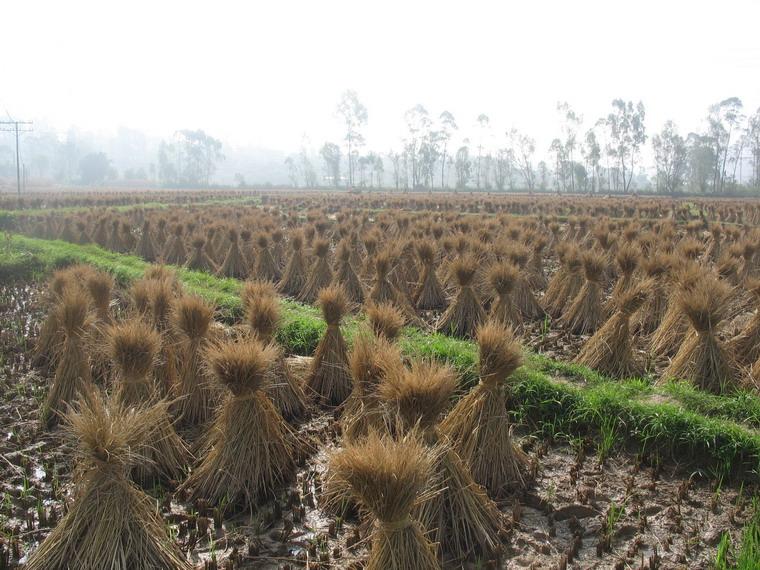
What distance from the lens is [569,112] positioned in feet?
254

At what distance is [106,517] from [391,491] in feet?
6.13

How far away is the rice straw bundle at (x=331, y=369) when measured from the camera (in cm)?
646

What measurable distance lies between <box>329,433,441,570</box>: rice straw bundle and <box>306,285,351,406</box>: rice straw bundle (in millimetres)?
3468

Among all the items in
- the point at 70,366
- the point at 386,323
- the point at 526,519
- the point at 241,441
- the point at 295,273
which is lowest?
the point at 526,519

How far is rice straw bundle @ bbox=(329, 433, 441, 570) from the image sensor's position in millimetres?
2707

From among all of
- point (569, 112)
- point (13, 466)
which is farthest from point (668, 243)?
point (569, 112)

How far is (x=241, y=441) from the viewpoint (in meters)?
4.56

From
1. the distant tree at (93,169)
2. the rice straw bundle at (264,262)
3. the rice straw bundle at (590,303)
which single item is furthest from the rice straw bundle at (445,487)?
the distant tree at (93,169)

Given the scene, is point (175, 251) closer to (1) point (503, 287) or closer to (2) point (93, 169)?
(1) point (503, 287)

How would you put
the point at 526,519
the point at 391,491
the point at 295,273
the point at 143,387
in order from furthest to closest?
the point at 295,273
the point at 143,387
the point at 526,519
the point at 391,491

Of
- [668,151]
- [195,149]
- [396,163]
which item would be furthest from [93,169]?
[668,151]

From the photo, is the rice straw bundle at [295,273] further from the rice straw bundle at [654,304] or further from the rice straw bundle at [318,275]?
the rice straw bundle at [654,304]

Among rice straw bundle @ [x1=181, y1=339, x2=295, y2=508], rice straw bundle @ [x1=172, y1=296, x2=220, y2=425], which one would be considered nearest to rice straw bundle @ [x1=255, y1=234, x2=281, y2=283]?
rice straw bundle @ [x1=172, y1=296, x2=220, y2=425]

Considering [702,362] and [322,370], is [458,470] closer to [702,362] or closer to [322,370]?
[322,370]
